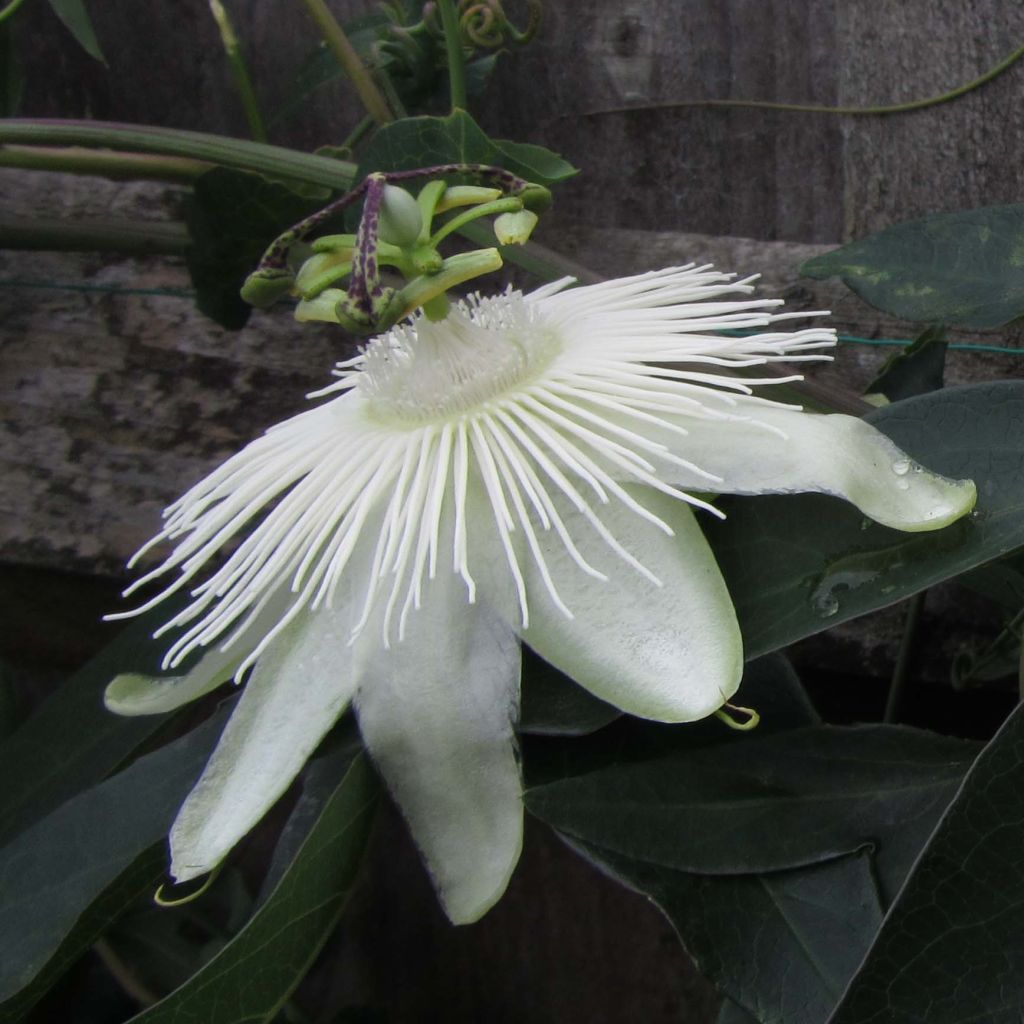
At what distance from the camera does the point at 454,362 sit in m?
0.62

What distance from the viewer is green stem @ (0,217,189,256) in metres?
1.10

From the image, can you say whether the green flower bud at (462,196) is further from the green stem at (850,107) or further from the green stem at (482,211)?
the green stem at (850,107)

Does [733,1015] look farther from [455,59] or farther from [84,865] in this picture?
[455,59]

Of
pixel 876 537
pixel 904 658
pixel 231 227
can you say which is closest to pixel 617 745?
pixel 876 537

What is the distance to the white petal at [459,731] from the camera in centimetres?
53

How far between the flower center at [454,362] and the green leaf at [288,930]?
0.20 metres

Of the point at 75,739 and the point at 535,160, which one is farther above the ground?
the point at 535,160

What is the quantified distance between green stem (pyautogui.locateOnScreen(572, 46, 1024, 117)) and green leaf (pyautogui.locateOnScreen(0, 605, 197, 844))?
2.54 ft

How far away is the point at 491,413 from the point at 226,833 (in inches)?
9.9

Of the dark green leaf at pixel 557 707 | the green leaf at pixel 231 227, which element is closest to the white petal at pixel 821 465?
the dark green leaf at pixel 557 707

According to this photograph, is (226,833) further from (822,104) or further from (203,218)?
(822,104)

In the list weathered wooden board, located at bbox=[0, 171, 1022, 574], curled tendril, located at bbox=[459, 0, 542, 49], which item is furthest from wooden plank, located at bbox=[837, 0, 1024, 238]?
curled tendril, located at bbox=[459, 0, 542, 49]

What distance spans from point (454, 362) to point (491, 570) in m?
0.14

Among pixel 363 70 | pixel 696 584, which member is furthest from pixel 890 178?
pixel 696 584
